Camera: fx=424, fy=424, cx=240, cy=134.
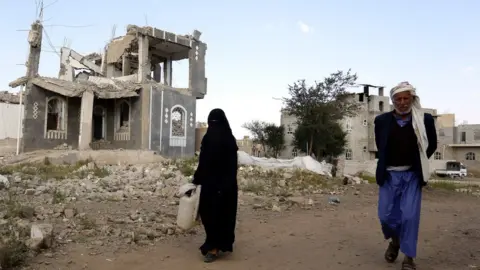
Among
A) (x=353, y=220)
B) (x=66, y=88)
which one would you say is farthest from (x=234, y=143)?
(x=66, y=88)

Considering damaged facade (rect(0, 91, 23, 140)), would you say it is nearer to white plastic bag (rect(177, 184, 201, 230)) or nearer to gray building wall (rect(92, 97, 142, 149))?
gray building wall (rect(92, 97, 142, 149))

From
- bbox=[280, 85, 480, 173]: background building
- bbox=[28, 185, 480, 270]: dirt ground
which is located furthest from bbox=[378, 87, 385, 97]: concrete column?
bbox=[28, 185, 480, 270]: dirt ground

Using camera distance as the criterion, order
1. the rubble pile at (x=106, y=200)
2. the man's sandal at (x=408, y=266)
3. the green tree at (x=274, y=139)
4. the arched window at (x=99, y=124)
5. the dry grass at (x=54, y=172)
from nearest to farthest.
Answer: the man's sandal at (x=408, y=266) < the rubble pile at (x=106, y=200) < the dry grass at (x=54, y=172) < the arched window at (x=99, y=124) < the green tree at (x=274, y=139)

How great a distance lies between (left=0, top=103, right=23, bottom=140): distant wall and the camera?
27.4 meters

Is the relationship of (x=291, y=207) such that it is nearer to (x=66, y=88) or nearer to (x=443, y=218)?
(x=443, y=218)

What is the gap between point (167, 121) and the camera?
19.1 m

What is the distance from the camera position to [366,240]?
5.18m

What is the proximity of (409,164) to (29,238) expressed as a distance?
3784 millimetres

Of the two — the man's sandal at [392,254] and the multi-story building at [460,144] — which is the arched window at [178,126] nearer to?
the man's sandal at [392,254]

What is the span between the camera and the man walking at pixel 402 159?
12.3 feet

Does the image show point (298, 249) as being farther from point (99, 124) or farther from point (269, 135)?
point (269, 135)

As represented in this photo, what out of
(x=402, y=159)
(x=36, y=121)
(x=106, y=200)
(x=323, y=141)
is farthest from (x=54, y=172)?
(x=323, y=141)

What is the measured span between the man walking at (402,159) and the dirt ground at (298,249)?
17.9 inches

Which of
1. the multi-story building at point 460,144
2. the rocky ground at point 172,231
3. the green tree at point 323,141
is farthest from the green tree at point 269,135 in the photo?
the rocky ground at point 172,231
